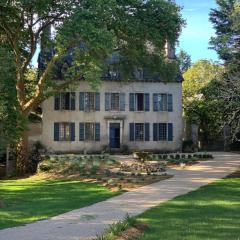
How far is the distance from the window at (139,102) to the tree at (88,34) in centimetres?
1262

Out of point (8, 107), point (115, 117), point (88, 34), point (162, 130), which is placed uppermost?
point (88, 34)

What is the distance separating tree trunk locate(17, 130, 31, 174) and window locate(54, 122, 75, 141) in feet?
40.0

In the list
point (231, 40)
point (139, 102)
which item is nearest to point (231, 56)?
point (231, 40)

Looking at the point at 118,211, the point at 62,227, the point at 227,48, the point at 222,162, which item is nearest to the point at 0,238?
the point at 62,227

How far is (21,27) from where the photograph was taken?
28.1m

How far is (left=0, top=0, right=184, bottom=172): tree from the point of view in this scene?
77.3 feet

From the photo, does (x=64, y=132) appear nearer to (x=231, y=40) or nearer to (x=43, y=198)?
(x=231, y=40)

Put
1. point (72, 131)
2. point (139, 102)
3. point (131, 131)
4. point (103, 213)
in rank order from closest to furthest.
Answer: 1. point (103, 213)
2. point (72, 131)
3. point (131, 131)
4. point (139, 102)

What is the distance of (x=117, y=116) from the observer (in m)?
44.4

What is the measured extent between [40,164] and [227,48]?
12556 mm

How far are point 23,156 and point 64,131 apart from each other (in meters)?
13.2

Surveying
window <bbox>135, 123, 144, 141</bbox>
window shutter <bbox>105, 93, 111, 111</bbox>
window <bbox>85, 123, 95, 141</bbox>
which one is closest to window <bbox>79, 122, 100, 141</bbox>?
window <bbox>85, 123, 95, 141</bbox>

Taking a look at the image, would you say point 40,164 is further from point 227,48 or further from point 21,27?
point 227,48

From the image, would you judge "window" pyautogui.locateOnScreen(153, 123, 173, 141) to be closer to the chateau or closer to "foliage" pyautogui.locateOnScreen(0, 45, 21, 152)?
the chateau
